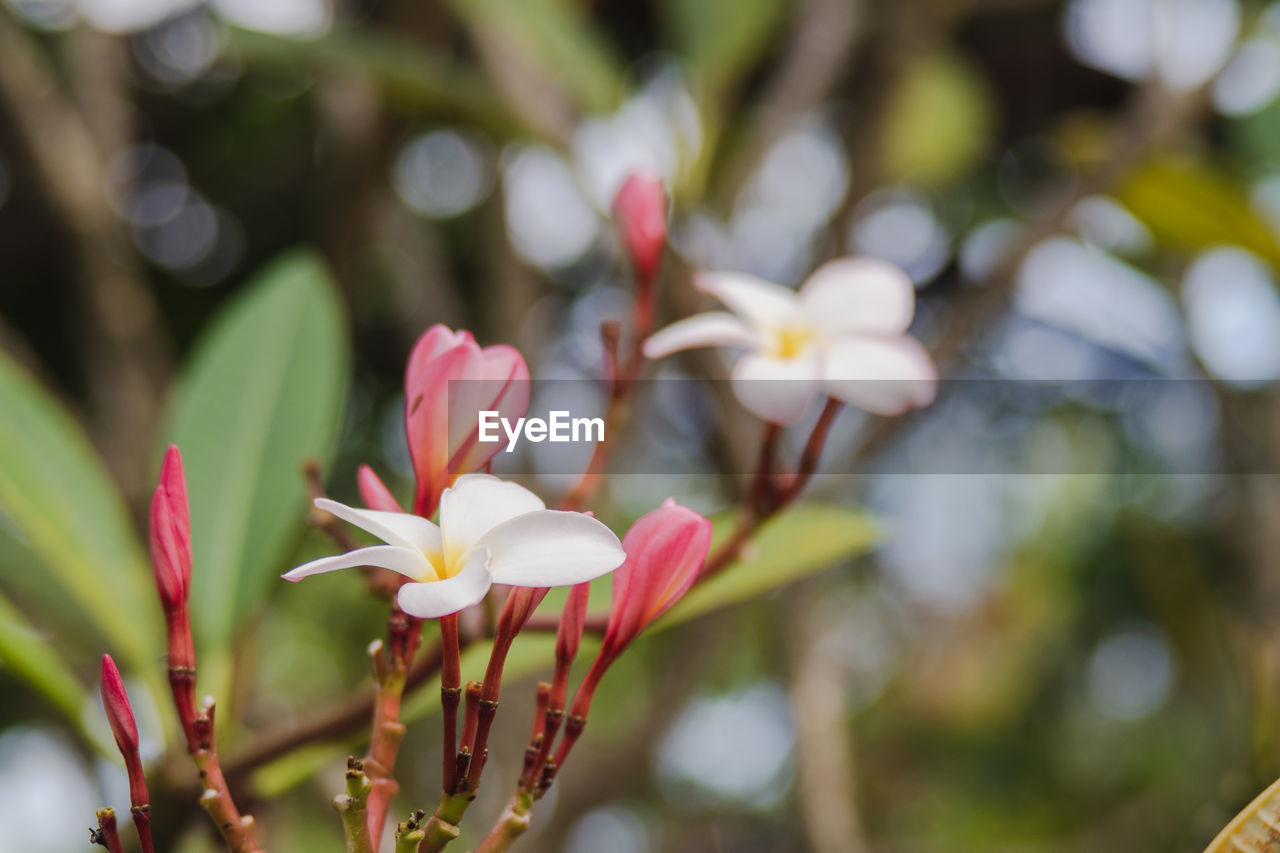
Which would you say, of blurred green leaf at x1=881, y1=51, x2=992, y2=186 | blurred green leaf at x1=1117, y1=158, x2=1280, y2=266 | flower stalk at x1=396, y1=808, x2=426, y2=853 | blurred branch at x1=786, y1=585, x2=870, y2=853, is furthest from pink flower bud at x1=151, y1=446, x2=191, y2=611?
blurred green leaf at x1=881, y1=51, x2=992, y2=186

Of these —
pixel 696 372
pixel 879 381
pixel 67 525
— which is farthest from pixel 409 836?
pixel 696 372

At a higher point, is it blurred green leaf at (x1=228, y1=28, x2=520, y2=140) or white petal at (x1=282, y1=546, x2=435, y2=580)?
blurred green leaf at (x1=228, y1=28, x2=520, y2=140)

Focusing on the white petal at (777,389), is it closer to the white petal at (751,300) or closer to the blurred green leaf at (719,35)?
the white petal at (751,300)

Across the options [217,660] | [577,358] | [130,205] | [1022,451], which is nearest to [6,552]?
[217,660]

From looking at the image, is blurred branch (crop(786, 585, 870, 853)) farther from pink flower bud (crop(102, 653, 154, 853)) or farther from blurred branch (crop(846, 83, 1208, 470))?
pink flower bud (crop(102, 653, 154, 853))

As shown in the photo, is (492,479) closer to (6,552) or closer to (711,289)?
(711,289)

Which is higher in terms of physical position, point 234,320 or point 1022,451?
point 234,320
